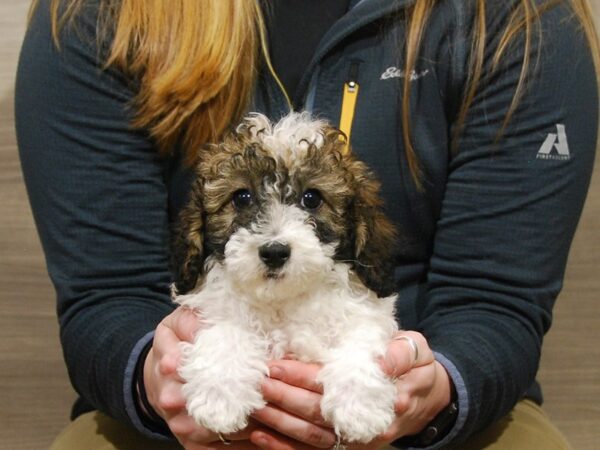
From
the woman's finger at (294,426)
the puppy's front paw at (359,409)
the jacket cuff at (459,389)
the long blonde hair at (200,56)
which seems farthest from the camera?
the long blonde hair at (200,56)

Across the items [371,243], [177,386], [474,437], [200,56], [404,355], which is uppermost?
[200,56]

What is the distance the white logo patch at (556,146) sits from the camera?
1846 millimetres

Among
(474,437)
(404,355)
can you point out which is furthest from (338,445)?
(474,437)

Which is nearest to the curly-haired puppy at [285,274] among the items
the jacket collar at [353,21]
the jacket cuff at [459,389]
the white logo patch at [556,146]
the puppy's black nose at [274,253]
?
the puppy's black nose at [274,253]

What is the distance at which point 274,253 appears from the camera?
139 centimetres

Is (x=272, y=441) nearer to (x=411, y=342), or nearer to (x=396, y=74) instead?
(x=411, y=342)

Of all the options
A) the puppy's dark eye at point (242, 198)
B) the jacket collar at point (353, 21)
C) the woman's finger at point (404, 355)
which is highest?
the jacket collar at point (353, 21)

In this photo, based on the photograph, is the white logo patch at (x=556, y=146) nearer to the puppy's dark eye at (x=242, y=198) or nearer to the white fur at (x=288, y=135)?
the white fur at (x=288, y=135)

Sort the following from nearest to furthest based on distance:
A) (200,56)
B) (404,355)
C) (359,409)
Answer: (359,409)
(404,355)
(200,56)

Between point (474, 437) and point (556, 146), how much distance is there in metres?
0.64

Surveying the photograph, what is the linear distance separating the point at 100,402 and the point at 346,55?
88cm

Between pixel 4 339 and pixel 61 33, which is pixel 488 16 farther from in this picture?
pixel 4 339

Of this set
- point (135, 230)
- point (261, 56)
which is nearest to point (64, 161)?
point (135, 230)

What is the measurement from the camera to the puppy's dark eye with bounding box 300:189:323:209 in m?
1.50
